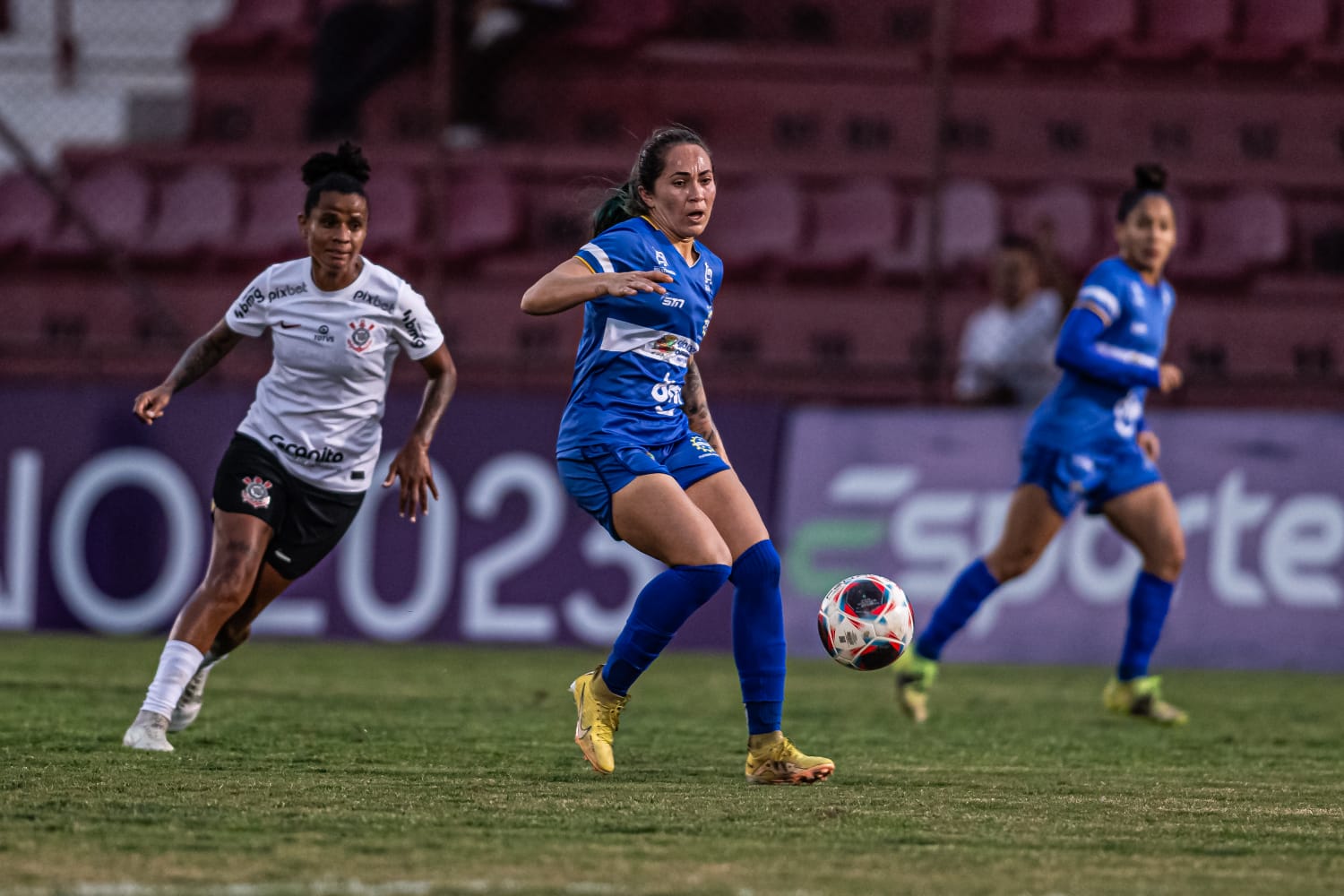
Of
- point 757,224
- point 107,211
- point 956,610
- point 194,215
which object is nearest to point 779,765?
point 956,610

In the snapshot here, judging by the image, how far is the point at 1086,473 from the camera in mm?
7801

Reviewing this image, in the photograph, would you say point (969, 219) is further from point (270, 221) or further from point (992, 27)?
point (270, 221)

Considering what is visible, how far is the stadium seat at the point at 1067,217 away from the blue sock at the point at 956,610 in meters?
5.55

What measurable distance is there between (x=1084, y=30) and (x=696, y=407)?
1005 cm

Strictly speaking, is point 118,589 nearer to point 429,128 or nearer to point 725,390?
point 725,390

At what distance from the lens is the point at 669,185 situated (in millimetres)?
5621

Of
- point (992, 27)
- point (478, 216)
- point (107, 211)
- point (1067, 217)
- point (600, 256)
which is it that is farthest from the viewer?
point (992, 27)

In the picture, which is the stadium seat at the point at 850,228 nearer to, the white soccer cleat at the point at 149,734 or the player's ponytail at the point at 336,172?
the player's ponytail at the point at 336,172

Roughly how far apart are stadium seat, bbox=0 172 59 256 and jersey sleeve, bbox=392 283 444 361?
27.6 ft

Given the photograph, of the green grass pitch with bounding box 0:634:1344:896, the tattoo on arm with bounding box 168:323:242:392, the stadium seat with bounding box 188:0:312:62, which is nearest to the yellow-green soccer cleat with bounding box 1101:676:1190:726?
the green grass pitch with bounding box 0:634:1344:896

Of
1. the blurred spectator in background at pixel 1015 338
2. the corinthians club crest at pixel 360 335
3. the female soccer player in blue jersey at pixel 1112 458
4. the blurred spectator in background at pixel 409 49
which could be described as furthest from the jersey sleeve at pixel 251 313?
the blurred spectator in background at pixel 409 49

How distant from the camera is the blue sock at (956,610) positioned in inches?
315

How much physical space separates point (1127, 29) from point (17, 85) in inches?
361

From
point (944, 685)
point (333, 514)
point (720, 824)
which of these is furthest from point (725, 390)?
point (720, 824)
